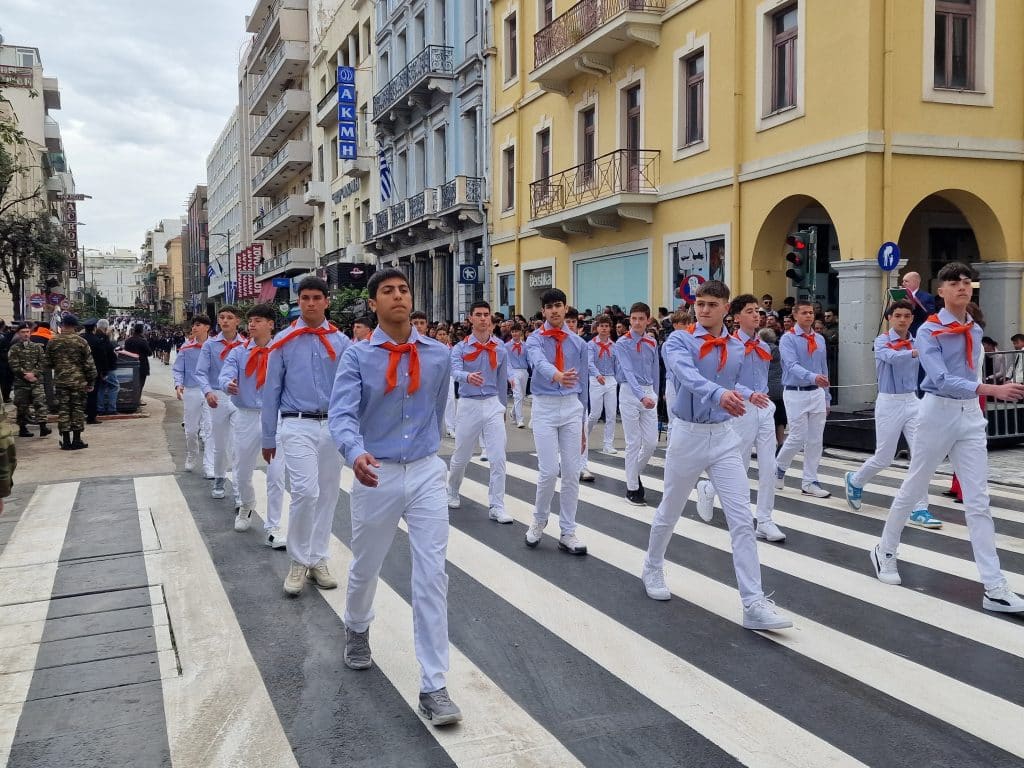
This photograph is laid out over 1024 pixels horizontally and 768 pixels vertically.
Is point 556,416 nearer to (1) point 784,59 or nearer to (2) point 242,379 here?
(2) point 242,379

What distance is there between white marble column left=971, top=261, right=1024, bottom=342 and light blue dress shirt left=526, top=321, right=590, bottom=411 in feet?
36.1

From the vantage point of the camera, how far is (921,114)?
15570 mm

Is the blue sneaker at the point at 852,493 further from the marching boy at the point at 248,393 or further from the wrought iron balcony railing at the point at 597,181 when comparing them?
the wrought iron balcony railing at the point at 597,181

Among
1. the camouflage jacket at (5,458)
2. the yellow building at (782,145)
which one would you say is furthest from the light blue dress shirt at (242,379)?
the yellow building at (782,145)

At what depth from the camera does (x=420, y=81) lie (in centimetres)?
3212

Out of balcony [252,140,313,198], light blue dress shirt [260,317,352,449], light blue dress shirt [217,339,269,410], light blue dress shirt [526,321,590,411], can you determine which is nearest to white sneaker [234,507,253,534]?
light blue dress shirt [217,339,269,410]

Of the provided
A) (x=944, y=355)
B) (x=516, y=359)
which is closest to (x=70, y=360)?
(x=516, y=359)

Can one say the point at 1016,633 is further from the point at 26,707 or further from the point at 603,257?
the point at 603,257

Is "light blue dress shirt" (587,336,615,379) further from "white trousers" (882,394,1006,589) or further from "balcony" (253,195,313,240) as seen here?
"balcony" (253,195,313,240)

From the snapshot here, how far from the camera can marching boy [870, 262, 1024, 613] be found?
5.86m

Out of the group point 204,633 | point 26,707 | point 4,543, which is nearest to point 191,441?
point 4,543

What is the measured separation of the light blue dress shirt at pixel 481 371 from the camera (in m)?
9.09

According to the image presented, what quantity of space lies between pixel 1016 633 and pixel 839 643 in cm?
109

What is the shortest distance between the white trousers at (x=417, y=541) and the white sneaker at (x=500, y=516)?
3855 millimetres
